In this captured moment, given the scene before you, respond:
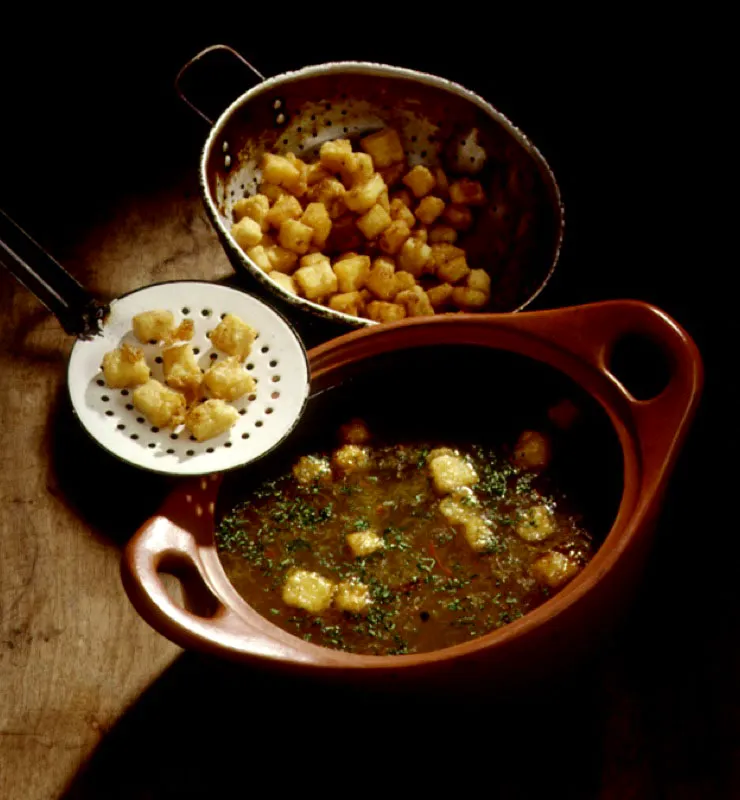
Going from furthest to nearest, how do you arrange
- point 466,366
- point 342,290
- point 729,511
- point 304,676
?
point 342,290, point 729,511, point 466,366, point 304,676

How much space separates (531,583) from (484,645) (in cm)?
26

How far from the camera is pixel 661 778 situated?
1220 millimetres

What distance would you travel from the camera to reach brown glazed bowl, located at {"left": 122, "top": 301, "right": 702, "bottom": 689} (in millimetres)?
960

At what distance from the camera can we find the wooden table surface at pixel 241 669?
1.21 meters

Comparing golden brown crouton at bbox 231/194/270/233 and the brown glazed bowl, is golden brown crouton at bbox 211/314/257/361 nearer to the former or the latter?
the brown glazed bowl

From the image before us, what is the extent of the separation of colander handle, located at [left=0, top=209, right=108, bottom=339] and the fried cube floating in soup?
1.11ft

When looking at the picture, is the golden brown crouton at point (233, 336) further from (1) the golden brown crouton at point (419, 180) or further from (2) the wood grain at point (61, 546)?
(1) the golden brown crouton at point (419, 180)

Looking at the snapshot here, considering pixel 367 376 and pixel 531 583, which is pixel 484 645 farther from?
pixel 367 376

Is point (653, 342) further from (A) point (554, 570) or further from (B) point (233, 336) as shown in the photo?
(B) point (233, 336)

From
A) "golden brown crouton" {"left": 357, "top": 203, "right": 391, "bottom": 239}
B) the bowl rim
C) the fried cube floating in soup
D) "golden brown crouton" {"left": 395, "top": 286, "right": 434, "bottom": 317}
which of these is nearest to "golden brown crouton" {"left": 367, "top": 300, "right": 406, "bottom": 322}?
"golden brown crouton" {"left": 395, "top": 286, "right": 434, "bottom": 317}

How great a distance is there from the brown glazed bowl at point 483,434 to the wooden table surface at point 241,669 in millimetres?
99

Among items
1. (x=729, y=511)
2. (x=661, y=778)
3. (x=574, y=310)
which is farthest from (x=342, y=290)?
(x=661, y=778)

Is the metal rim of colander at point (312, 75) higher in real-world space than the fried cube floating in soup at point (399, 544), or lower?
higher

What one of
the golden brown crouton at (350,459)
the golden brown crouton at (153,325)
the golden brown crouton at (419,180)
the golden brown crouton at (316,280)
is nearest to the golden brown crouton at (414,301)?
the golden brown crouton at (316,280)
